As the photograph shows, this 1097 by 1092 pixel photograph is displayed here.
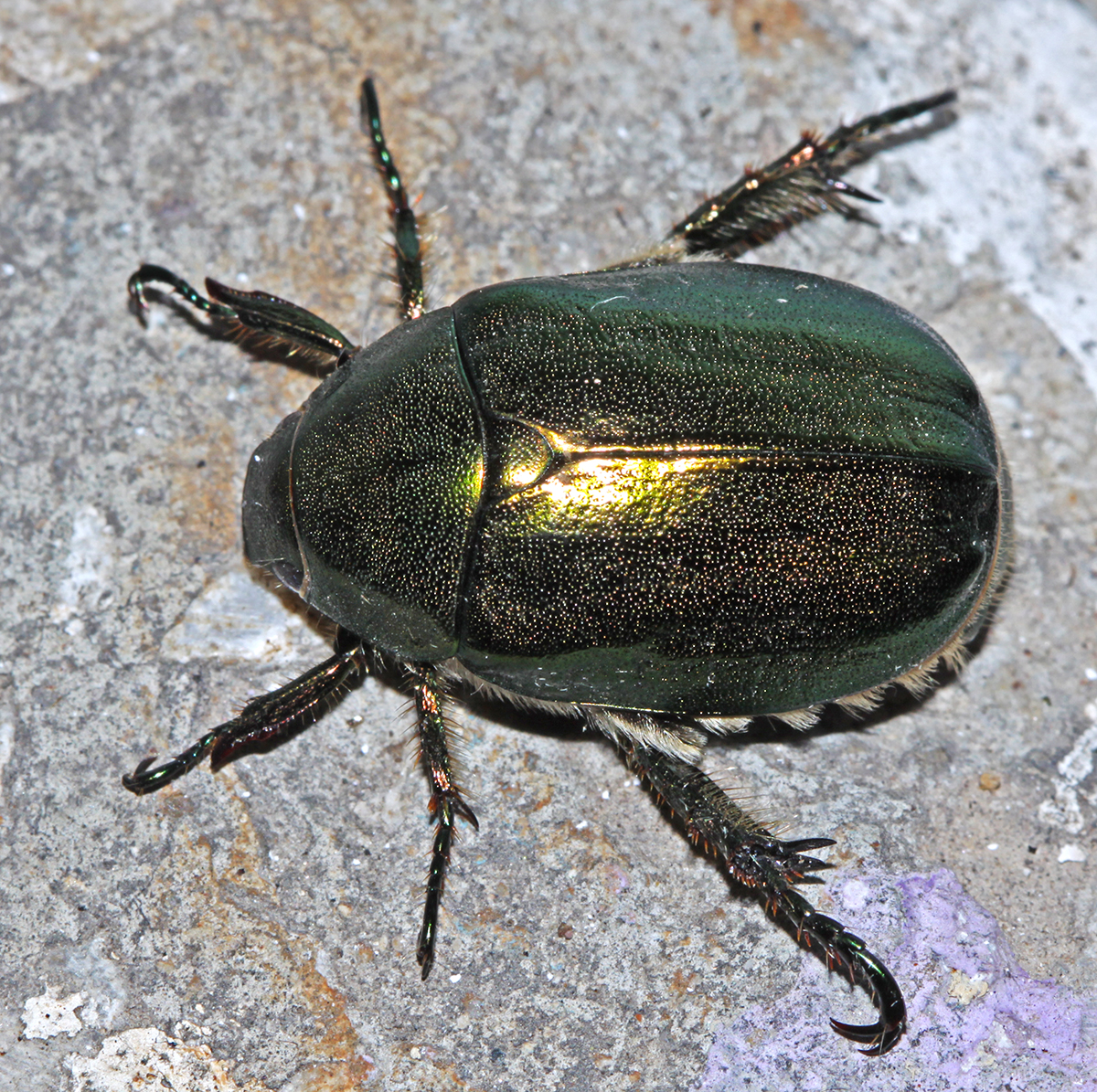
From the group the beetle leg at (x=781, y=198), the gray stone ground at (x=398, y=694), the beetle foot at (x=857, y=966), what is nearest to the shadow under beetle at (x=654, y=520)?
the beetle foot at (x=857, y=966)

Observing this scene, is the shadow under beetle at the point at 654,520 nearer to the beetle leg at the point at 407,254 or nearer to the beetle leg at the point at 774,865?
the beetle leg at the point at 774,865

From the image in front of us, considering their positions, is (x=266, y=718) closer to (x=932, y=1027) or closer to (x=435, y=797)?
(x=435, y=797)

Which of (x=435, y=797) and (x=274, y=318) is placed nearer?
(x=435, y=797)

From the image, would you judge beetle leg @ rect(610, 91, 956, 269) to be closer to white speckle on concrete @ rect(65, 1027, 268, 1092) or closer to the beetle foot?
the beetle foot

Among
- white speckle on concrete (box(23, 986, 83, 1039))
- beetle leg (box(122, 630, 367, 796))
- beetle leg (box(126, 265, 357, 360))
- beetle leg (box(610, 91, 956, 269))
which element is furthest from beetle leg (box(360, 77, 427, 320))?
white speckle on concrete (box(23, 986, 83, 1039))

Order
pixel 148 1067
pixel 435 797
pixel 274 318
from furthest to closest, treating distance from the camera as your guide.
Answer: pixel 274 318, pixel 435 797, pixel 148 1067

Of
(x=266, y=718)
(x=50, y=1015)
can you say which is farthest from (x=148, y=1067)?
(x=266, y=718)
